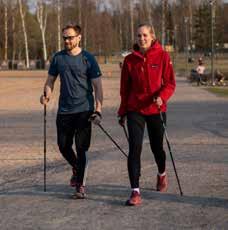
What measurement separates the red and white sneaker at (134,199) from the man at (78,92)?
2.16 feet

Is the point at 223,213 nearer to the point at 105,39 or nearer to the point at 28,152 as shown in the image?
the point at 28,152

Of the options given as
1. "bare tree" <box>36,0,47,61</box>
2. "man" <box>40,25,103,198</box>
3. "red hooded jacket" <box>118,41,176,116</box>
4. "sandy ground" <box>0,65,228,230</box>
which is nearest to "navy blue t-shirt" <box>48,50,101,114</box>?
"man" <box>40,25,103,198</box>

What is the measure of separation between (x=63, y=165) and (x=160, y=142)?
288 centimetres

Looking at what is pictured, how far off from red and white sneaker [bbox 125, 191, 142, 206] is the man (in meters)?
0.66

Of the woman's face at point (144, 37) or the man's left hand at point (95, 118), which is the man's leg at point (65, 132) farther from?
the woman's face at point (144, 37)

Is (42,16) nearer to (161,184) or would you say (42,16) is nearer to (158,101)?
(161,184)

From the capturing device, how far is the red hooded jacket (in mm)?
7258

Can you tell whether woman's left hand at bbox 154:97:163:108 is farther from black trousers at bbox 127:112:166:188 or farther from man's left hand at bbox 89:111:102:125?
man's left hand at bbox 89:111:102:125

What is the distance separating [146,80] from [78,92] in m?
0.84

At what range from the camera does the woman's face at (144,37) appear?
7270mm

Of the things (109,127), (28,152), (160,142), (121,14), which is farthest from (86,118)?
(121,14)

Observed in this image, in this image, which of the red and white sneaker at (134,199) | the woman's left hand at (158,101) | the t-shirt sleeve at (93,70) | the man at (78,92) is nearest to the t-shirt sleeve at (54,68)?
the man at (78,92)

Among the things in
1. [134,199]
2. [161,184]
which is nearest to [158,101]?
[134,199]

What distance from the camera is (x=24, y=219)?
6727mm
